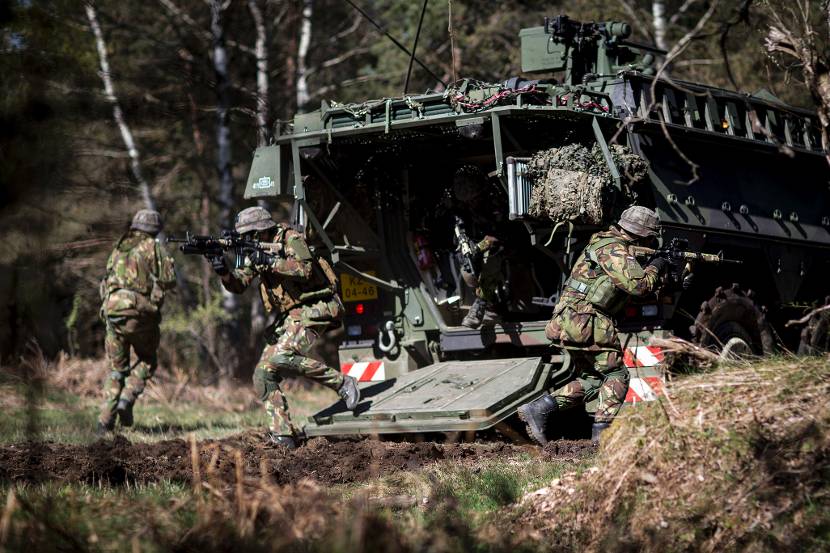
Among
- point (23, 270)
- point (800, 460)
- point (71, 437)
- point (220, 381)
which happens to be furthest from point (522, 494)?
point (220, 381)

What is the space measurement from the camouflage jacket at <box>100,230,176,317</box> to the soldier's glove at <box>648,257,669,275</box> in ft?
14.5

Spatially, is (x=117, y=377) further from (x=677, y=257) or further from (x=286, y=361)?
(x=677, y=257)

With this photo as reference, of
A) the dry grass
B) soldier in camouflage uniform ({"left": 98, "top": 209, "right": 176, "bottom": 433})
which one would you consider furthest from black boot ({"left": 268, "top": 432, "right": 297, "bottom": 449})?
the dry grass

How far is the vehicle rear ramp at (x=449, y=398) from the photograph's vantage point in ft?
29.2

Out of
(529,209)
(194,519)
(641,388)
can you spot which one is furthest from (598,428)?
(194,519)

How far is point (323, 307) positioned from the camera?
32.0 ft

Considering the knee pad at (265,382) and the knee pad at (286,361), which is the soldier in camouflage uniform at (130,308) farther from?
the knee pad at (286,361)

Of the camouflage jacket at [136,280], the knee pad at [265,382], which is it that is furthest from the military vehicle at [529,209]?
the camouflage jacket at [136,280]

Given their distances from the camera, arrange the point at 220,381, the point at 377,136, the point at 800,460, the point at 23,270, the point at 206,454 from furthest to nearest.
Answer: the point at 220,381 → the point at 377,136 → the point at 206,454 → the point at 800,460 → the point at 23,270

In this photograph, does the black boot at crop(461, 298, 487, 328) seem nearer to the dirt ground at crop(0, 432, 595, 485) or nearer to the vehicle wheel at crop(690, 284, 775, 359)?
the dirt ground at crop(0, 432, 595, 485)

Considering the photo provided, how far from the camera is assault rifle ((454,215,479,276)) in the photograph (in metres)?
9.77

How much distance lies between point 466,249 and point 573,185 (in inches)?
51.4

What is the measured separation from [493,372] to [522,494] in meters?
3.01

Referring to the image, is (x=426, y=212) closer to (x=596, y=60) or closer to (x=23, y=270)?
(x=596, y=60)
